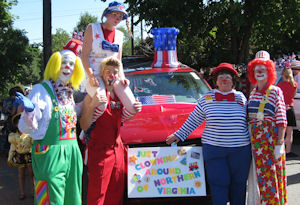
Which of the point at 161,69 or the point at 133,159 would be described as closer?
the point at 133,159

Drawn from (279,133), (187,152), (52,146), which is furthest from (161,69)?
(52,146)

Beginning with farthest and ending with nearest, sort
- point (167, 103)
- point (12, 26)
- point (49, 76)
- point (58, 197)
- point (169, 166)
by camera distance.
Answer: point (12, 26) < point (167, 103) < point (169, 166) < point (49, 76) < point (58, 197)

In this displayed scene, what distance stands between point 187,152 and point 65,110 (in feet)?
4.44

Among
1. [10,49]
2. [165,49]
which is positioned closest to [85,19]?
[10,49]

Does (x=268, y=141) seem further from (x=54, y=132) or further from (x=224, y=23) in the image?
(x=224, y=23)

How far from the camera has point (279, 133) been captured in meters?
3.25

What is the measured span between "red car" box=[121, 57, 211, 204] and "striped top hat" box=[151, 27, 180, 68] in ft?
0.78

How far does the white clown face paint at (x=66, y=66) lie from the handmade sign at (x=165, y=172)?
1.04m

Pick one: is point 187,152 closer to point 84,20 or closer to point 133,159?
point 133,159

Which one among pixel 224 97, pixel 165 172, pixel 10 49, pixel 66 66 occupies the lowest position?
pixel 165 172

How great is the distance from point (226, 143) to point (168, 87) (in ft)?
6.54

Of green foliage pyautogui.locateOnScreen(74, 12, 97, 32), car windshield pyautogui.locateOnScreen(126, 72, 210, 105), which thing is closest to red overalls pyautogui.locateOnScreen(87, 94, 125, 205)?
car windshield pyautogui.locateOnScreen(126, 72, 210, 105)

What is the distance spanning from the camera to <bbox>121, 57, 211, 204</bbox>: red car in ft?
12.1

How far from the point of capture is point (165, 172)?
3.44 meters
